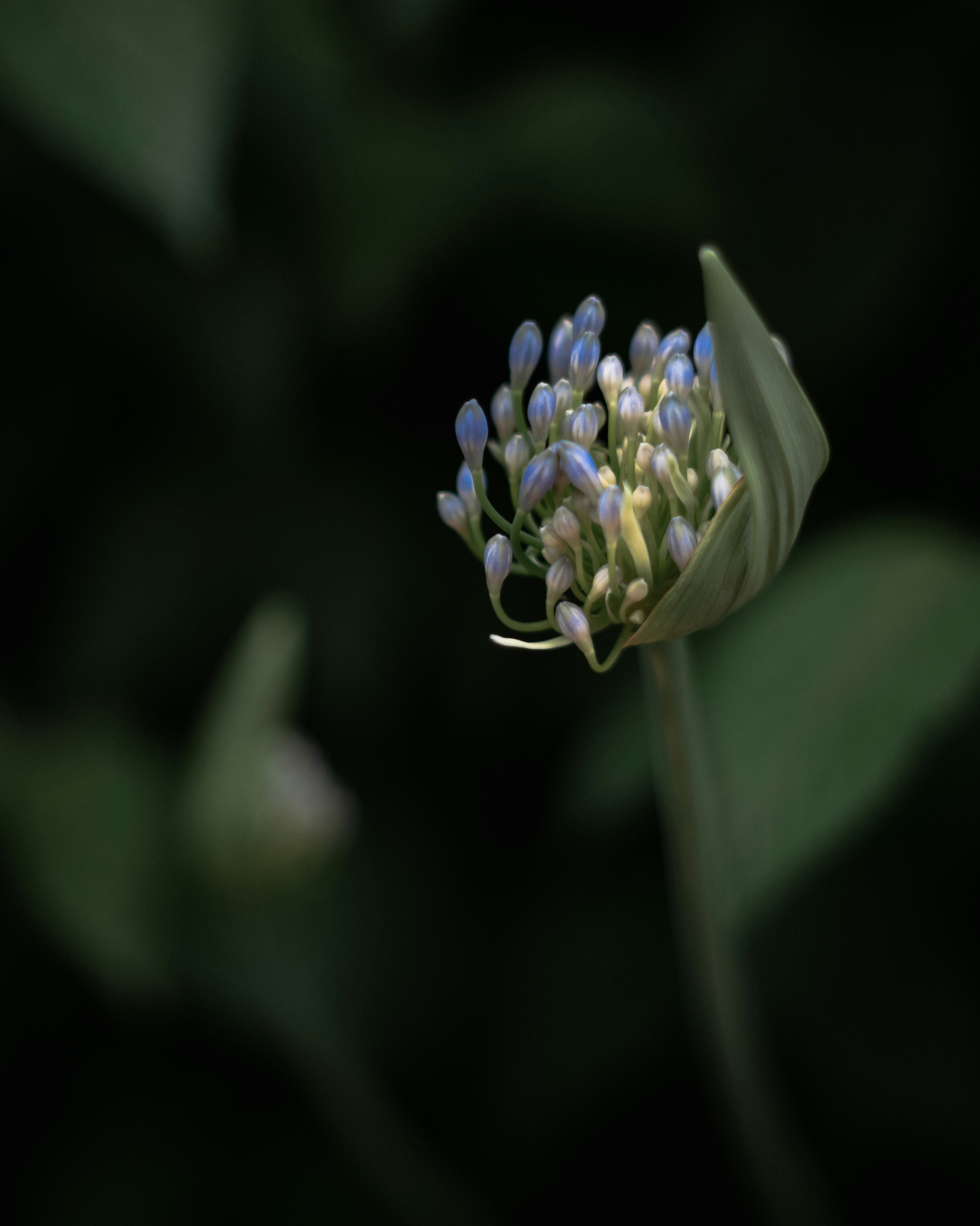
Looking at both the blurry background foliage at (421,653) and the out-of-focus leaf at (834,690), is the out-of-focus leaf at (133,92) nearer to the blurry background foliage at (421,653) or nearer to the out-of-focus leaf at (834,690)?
the blurry background foliage at (421,653)

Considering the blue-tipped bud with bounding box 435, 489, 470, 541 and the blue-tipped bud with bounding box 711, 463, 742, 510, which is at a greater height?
the blue-tipped bud with bounding box 435, 489, 470, 541

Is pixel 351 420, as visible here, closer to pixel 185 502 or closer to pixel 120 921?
pixel 185 502

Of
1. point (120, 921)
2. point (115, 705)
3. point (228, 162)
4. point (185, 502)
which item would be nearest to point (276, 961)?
point (120, 921)

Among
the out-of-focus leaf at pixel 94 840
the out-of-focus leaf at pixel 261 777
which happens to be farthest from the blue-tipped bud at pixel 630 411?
the out-of-focus leaf at pixel 94 840

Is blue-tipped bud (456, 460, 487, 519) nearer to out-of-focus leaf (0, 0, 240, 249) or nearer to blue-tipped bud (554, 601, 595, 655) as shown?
blue-tipped bud (554, 601, 595, 655)

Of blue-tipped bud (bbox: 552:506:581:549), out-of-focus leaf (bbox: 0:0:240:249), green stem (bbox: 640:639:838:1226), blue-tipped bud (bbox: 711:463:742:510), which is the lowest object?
green stem (bbox: 640:639:838:1226)

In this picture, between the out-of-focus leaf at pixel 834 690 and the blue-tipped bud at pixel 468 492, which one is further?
the out-of-focus leaf at pixel 834 690

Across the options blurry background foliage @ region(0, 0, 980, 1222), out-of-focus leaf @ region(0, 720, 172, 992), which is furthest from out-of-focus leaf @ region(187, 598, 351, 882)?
out-of-focus leaf @ region(0, 720, 172, 992)

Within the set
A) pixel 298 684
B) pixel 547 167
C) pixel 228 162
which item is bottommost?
pixel 298 684
